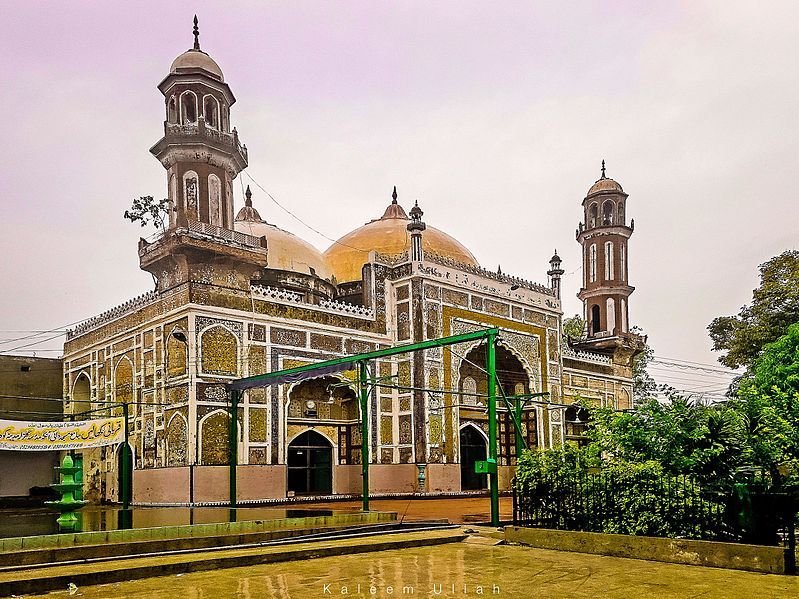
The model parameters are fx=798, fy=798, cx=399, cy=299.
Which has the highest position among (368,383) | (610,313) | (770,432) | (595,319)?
(610,313)

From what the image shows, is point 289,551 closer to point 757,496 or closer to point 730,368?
point 757,496

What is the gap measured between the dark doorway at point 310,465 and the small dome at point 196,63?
11.0 meters

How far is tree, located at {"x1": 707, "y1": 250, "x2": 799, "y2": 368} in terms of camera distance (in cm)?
2508

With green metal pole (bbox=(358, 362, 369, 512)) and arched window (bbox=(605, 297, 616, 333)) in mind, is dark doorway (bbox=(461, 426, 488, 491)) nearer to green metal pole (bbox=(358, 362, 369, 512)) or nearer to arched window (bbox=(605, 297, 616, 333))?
arched window (bbox=(605, 297, 616, 333))

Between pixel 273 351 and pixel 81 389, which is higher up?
pixel 273 351

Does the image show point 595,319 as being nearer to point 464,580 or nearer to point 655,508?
point 655,508

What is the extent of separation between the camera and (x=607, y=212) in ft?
108

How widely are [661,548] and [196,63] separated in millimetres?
19812

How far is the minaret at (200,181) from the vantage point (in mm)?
22281

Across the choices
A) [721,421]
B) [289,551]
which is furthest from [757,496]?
[289,551]

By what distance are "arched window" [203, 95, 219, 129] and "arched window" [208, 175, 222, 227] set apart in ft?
5.37

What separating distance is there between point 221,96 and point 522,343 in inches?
514

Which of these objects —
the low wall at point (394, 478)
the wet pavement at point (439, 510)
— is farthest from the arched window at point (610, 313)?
the wet pavement at point (439, 510)

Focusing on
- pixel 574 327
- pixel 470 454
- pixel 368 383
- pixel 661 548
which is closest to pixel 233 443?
pixel 368 383
